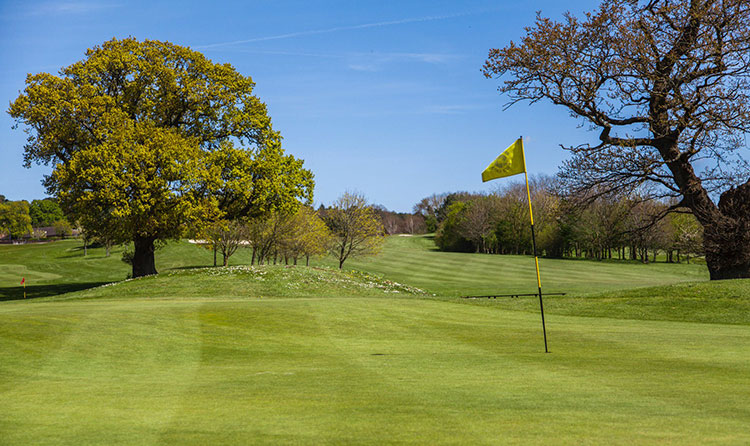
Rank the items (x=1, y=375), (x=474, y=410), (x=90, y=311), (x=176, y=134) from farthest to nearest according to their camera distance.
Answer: (x=176, y=134)
(x=90, y=311)
(x=1, y=375)
(x=474, y=410)

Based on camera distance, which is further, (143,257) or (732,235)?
(143,257)

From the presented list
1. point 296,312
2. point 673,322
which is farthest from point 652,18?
point 296,312

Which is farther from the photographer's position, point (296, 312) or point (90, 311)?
point (296, 312)

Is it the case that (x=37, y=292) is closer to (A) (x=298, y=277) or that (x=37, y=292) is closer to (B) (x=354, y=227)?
(A) (x=298, y=277)

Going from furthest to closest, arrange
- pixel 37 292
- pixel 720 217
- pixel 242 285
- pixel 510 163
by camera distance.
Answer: pixel 37 292 → pixel 242 285 → pixel 720 217 → pixel 510 163

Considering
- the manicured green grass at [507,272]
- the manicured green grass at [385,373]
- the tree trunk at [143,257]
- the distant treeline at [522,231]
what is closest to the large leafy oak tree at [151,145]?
the tree trunk at [143,257]

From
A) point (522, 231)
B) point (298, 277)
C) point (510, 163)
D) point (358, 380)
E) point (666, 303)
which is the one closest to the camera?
point (358, 380)

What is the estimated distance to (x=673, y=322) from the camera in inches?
779

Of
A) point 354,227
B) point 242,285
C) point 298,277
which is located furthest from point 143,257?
point 354,227

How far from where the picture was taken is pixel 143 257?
39.4 m

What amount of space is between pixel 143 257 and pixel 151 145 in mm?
9004

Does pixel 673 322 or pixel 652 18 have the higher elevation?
pixel 652 18

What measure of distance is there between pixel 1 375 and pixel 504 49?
Result: 2338 cm

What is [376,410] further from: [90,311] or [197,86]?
[197,86]
